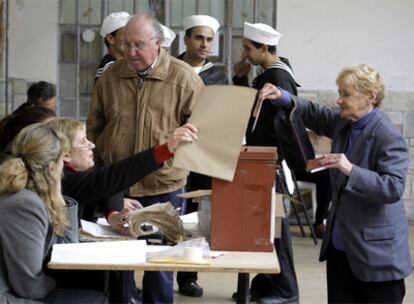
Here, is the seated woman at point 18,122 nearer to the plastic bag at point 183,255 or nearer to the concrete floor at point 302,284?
the plastic bag at point 183,255

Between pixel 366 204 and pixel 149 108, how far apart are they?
1576 mm

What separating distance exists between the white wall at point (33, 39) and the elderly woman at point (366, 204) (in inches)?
232

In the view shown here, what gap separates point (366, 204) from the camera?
465 centimetres

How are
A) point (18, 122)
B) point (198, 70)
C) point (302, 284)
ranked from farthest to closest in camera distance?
point (302, 284)
point (198, 70)
point (18, 122)

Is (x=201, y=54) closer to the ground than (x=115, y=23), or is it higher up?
closer to the ground

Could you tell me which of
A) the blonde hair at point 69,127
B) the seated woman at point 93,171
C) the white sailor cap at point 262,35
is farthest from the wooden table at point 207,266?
the white sailor cap at point 262,35

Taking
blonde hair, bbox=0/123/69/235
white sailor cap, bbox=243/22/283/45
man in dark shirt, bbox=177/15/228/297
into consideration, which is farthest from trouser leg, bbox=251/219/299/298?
blonde hair, bbox=0/123/69/235

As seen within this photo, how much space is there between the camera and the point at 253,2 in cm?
1038

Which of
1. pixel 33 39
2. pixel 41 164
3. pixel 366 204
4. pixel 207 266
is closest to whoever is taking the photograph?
pixel 207 266

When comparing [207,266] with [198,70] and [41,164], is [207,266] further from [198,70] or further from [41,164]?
[198,70]

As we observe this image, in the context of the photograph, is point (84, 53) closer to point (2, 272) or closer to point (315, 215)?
point (315, 215)

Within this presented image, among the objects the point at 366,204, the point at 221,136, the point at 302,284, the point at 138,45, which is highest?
the point at 138,45

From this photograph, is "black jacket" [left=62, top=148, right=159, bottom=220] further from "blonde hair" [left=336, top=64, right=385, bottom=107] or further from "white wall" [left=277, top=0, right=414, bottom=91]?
"white wall" [left=277, top=0, right=414, bottom=91]

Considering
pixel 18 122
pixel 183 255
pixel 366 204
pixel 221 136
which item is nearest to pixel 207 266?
pixel 183 255
